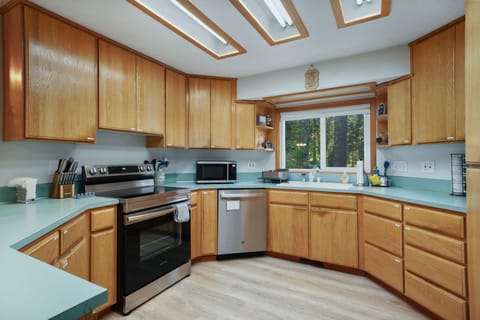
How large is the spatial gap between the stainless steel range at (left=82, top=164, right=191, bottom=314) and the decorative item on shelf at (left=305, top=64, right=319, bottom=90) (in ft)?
6.01

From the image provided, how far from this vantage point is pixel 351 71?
2.60 m

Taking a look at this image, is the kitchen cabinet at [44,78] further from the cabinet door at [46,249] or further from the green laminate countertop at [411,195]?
the green laminate countertop at [411,195]

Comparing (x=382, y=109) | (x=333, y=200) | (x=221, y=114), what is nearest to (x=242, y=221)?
(x=333, y=200)

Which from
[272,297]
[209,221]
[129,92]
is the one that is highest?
[129,92]

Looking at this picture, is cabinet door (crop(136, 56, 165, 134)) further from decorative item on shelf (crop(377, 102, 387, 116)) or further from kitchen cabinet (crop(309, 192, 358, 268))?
decorative item on shelf (crop(377, 102, 387, 116))

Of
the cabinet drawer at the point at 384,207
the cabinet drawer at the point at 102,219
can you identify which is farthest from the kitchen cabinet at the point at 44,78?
the cabinet drawer at the point at 384,207

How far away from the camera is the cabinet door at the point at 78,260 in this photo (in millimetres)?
1513

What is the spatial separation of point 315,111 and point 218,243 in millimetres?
2209

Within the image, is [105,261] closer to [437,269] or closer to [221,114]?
[221,114]

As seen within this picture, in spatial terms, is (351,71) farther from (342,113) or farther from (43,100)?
(43,100)

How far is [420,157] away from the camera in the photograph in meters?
2.55

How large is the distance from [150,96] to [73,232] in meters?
1.59

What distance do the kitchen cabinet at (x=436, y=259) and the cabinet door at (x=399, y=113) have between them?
0.75 meters

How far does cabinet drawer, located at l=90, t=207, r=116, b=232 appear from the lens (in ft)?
5.96
